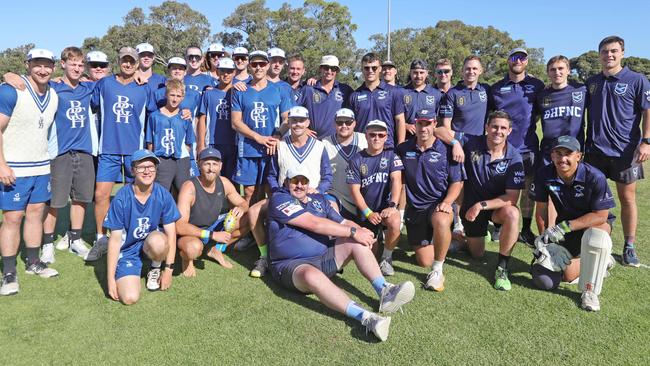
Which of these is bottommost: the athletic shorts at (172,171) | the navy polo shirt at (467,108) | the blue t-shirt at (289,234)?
the blue t-shirt at (289,234)

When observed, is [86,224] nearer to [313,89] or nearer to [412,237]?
[313,89]

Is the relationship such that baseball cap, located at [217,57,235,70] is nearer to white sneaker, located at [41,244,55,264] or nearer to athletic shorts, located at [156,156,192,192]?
athletic shorts, located at [156,156,192,192]

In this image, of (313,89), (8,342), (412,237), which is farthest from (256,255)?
(8,342)

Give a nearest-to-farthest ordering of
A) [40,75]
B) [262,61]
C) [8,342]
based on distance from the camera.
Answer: [8,342]
[40,75]
[262,61]

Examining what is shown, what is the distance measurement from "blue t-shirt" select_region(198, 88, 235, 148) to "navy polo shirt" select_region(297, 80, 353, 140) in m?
0.98

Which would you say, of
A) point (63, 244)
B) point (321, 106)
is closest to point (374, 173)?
point (321, 106)

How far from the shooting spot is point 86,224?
689 cm

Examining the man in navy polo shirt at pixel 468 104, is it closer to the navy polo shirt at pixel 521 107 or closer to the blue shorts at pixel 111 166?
the navy polo shirt at pixel 521 107

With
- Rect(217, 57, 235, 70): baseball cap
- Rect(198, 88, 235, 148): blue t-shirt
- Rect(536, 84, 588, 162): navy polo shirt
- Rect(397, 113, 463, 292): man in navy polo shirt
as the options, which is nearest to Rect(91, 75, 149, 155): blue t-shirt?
Rect(198, 88, 235, 148): blue t-shirt

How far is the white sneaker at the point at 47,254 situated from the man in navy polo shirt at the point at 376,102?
4038 mm

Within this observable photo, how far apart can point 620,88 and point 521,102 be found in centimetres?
105

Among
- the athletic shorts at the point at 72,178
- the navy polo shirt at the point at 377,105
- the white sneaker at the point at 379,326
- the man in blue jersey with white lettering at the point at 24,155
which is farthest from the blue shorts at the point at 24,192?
the navy polo shirt at the point at 377,105

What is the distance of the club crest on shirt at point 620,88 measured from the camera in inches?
201

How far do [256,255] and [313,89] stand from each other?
230cm
